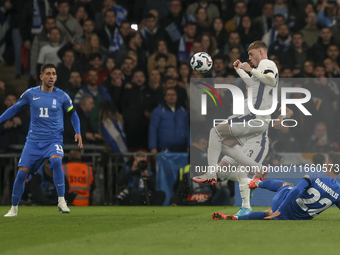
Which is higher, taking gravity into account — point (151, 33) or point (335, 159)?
point (151, 33)

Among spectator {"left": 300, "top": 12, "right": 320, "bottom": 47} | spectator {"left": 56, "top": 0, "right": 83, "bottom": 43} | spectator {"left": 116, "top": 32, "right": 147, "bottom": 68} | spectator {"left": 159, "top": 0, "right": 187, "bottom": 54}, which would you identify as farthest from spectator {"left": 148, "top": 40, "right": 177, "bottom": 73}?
spectator {"left": 300, "top": 12, "right": 320, "bottom": 47}

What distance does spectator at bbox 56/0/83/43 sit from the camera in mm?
15102

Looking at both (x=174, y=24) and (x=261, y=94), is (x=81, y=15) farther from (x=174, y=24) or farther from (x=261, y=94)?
(x=261, y=94)

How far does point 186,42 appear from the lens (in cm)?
1510

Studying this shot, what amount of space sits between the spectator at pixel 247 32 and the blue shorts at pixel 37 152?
6.88 meters

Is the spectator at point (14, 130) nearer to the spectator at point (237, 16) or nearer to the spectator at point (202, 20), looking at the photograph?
the spectator at point (202, 20)

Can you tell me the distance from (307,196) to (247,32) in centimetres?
797

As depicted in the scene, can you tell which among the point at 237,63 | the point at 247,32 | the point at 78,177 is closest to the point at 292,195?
the point at 237,63

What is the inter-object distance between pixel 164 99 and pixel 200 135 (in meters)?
1.10

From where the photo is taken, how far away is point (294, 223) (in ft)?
25.1

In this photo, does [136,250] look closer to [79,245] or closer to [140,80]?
[79,245]

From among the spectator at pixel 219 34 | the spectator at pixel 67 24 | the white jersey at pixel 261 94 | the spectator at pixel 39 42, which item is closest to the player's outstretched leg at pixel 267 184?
the white jersey at pixel 261 94

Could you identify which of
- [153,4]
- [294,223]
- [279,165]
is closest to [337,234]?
[294,223]

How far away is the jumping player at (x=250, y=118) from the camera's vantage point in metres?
8.23
